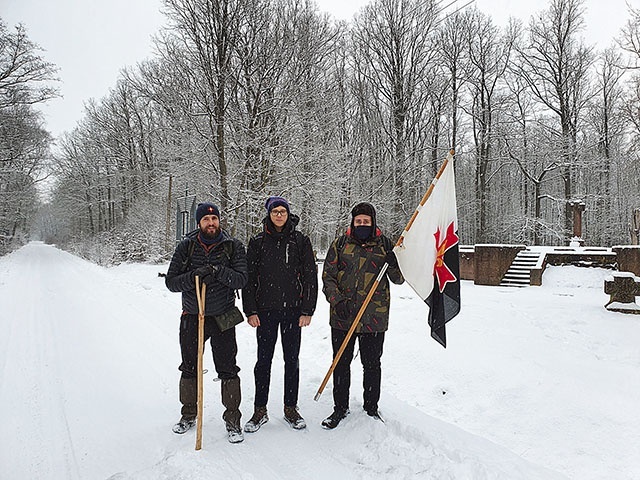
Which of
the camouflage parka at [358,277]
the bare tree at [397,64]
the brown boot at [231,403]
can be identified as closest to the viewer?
the brown boot at [231,403]

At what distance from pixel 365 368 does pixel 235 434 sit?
1.29 meters

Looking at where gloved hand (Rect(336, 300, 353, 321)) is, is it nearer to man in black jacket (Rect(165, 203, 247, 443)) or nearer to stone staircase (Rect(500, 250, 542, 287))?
man in black jacket (Rect(165, 203, 247, 443))

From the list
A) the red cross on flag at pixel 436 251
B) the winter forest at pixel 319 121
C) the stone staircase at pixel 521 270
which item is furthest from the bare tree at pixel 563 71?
the red cross on flag at pixel 436 251

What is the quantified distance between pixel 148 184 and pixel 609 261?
2539 centimetres

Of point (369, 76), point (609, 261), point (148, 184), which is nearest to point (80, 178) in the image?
point (148, 184)

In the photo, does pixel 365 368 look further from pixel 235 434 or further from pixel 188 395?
pixel 188 395

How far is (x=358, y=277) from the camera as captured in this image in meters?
3.86

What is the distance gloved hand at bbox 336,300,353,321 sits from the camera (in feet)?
12.6

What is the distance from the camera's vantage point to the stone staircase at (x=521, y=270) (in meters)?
13.8

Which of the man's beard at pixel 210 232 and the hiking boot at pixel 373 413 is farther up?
the man's beard at pixel 210 232

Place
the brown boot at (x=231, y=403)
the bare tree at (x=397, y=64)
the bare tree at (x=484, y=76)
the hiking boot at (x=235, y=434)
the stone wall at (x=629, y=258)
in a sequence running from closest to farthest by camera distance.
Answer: the hiking boot at (x=235, y=434) → the brown boot at (x=231, y=403) → the stone wall at (x=629, y=258) → the bare tree at (x=397, y=64) → the bare tree at (x=484, y=76)

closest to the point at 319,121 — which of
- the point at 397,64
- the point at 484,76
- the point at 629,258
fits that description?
the point at 397,64

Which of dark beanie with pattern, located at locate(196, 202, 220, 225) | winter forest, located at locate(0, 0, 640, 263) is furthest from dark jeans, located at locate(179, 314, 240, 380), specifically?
winter forest, located at locate(0, 0, 640, 263)

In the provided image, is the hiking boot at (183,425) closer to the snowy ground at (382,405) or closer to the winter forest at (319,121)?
the snowy ground at (382,405)
